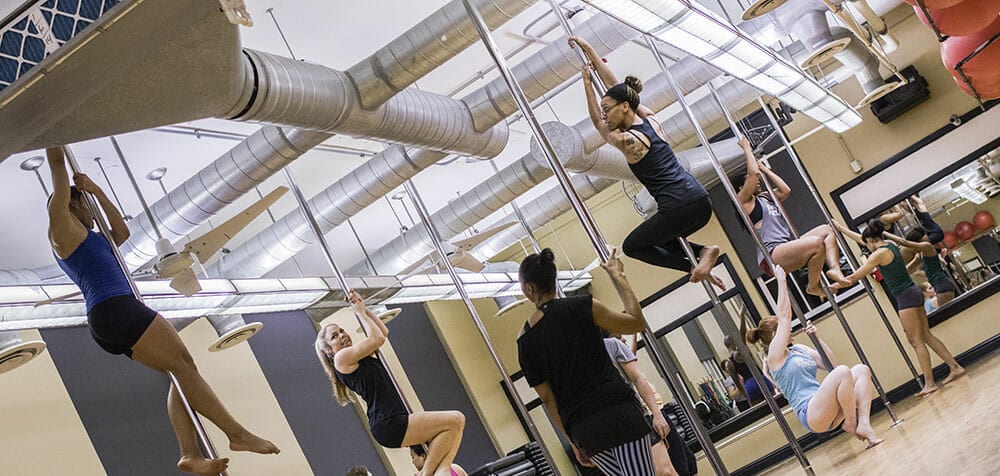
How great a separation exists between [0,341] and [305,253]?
5824mm

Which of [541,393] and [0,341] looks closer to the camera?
[541,393]

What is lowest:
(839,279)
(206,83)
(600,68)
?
(839,279)

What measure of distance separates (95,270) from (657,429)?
10.6ft

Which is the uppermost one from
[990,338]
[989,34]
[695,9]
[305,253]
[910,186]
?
[305,253]

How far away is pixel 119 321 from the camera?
13.5 feet

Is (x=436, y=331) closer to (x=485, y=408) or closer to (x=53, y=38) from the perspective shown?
(x=485, y=408)

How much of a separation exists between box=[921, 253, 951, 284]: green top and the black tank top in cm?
857

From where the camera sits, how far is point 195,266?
6.82 metres

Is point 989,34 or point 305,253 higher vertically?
point 305,253

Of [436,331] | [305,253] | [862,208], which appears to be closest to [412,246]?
[305,253]

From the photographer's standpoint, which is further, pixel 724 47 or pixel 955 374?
pixel 955 374

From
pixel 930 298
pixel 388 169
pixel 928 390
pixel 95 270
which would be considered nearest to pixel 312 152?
pixel 388 169

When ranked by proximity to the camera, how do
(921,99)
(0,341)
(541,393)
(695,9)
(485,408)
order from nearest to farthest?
(541,393)
(695,9)
(0,341)
(921,99)
(485,408)

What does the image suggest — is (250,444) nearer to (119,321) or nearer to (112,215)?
(119,321)
